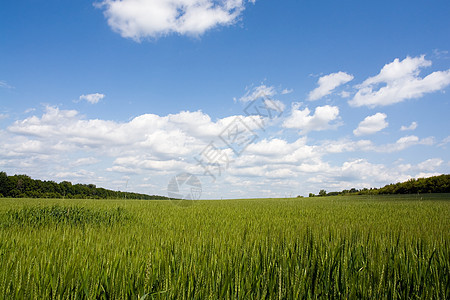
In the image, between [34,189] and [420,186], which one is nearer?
[420,186]

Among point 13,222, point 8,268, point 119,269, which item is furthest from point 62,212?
point 119,269

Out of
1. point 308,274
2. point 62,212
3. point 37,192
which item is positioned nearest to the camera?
point 308,274

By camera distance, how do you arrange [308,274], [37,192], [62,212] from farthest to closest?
[37,192] → [62,212] → [308,274]

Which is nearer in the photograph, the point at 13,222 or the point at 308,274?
the point at 308,274

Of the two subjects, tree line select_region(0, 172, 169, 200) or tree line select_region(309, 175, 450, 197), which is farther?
tree line select_region(0, 172, 169, 200)

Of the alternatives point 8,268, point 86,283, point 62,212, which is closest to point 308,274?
point 86,283

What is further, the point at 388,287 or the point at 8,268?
the point at 8,268

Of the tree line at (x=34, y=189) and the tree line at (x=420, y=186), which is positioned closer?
the tree line at (x=420, y=186)

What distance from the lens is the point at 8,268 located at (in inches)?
95.7

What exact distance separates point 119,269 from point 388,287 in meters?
2.18

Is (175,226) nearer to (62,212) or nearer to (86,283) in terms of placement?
(86,283)

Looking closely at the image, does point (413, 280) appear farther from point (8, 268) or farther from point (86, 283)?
point (8, 268)

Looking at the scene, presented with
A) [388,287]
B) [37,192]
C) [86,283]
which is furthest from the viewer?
[37,192]

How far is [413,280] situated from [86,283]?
2683 millimetres
